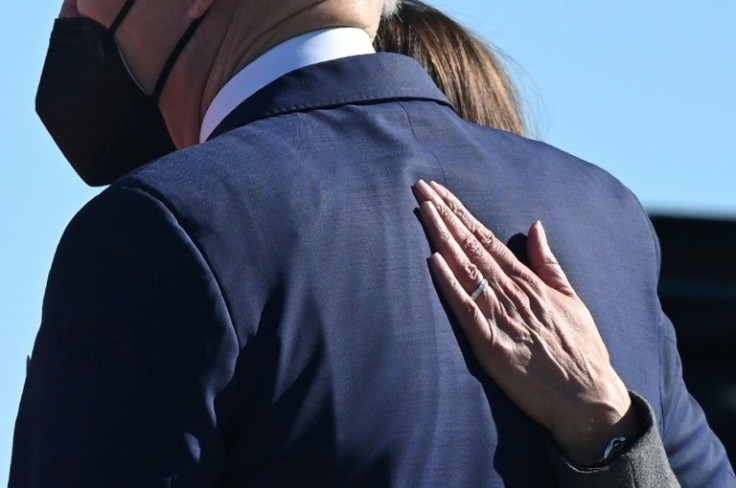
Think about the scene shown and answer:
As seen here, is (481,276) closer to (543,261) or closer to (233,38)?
(543,261)

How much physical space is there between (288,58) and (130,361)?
515 millimetres

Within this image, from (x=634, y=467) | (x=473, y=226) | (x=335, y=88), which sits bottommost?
(x=634, y=467)

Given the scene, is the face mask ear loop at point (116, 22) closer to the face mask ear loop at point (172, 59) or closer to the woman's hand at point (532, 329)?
the face mask ear loop at point (172, 59)

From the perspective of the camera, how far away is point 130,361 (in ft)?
5.08

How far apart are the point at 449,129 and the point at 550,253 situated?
202 mm

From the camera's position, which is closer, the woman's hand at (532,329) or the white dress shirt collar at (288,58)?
the woman's hand at (532,329)

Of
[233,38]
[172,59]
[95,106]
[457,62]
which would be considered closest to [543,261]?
[233,38]

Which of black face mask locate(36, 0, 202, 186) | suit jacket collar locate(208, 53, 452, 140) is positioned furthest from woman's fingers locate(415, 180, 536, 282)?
black face mask locate(36, 0, 202, 186)

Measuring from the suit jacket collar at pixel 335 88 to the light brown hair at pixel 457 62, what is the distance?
62.1 inches

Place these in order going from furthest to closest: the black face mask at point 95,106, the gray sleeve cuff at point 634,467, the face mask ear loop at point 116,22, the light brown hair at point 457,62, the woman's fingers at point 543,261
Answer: the light brown hair at point 457,62
the black face mask at point 95,106
the face mask ear loop at point 116,22
the woman's fingers at point 543,261
the gray sleeve cuff at point 634,467

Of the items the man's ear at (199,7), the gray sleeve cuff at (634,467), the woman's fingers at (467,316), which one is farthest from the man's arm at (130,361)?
the man's ear at (199,7)

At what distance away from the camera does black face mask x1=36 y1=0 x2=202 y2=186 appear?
2.28 meters

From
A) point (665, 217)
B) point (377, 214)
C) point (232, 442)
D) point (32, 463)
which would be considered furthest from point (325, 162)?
point (665, 217)

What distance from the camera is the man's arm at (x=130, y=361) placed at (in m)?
1.54
